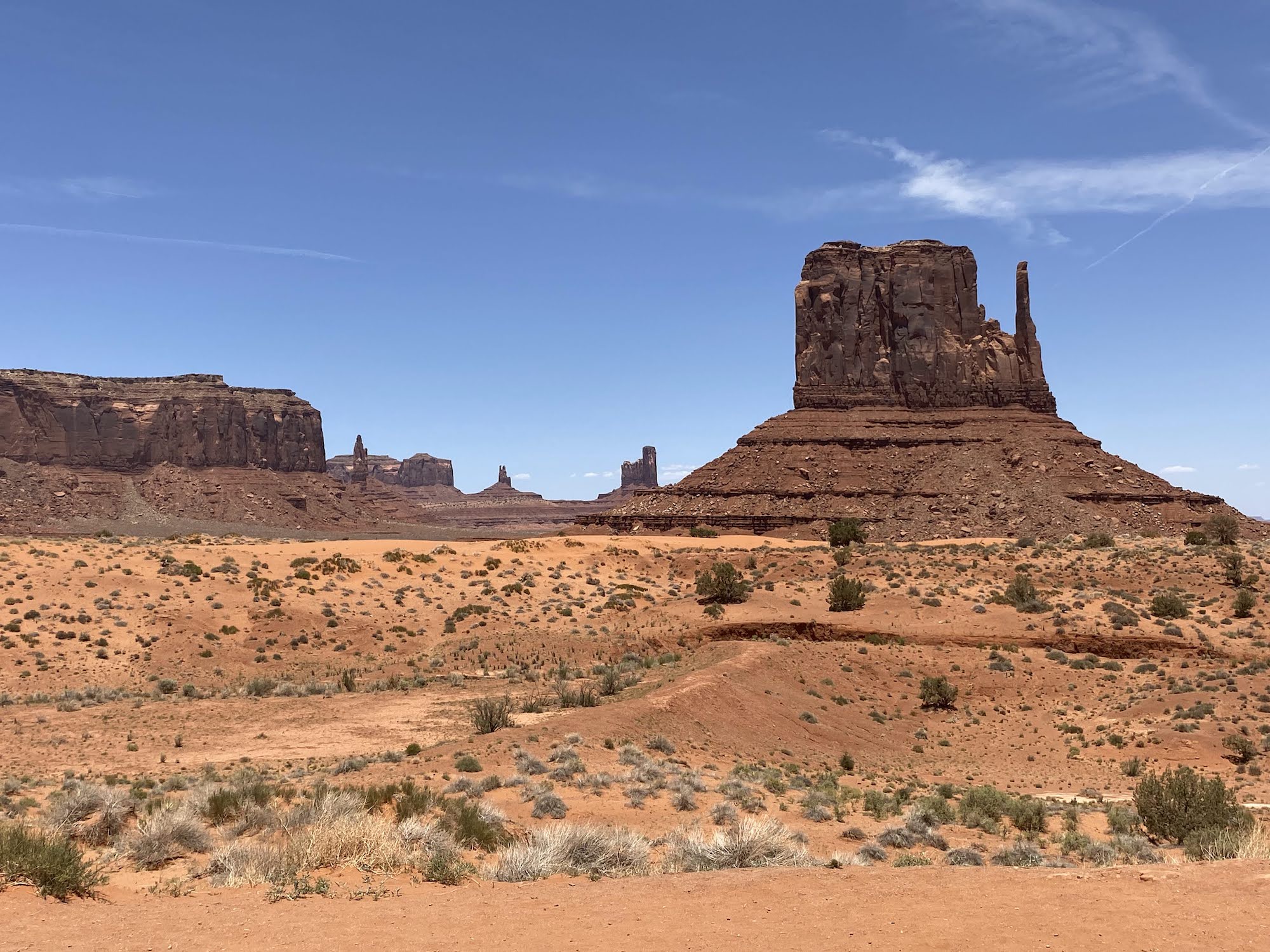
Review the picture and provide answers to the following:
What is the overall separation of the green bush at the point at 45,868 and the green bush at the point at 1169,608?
3527 centimetres

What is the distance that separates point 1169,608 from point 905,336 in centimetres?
7152

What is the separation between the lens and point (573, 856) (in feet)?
36.1

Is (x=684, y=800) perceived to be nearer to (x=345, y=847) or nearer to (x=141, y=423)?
(x=345, y=847)

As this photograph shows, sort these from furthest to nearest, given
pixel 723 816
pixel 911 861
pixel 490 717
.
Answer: pixel 490 717
pixel 723 816
pixel 911 861

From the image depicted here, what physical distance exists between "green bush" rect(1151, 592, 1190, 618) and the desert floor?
0.46 m

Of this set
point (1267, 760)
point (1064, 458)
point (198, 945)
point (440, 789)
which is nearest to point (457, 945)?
point (198, 945)

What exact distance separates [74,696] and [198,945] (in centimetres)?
2159

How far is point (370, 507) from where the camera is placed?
6954 inches

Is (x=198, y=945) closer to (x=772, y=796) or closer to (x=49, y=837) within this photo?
(x=49, y=837)

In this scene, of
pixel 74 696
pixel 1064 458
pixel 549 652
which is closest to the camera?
pixel 74 696

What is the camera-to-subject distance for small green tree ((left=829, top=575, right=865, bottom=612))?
3803cm

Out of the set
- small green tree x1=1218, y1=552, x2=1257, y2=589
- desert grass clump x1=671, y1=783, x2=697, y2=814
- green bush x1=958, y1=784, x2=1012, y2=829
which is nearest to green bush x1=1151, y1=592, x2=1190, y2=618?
small green tree x1=1218, y1=552, x2=1257, y2=589

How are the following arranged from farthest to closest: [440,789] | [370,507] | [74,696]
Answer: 1. [370,507]
2. [74,696]
3. [440,789]

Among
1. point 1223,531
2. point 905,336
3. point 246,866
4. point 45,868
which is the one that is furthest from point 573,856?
point 905,336
